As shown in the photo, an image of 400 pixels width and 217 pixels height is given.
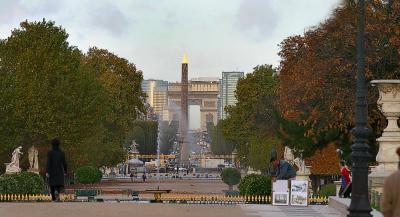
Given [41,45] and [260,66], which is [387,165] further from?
[260,66]

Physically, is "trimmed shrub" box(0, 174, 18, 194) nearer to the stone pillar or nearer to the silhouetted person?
the silhouetted person

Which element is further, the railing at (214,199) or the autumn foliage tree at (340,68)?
the autumn foliage tree at (340,68)

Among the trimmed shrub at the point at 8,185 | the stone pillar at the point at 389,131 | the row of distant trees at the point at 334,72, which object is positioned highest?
the row of distant trees at the point at 334,72

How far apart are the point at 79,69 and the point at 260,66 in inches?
1271

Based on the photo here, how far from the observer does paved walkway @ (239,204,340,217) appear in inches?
1129

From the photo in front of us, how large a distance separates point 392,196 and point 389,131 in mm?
17096

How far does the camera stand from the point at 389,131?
29.7 metres

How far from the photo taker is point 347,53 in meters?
42.5

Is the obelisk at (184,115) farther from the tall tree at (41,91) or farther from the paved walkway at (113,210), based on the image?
the paved walkway at (113,210)

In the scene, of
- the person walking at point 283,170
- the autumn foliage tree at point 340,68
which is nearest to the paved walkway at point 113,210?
the person walking at point 283,170

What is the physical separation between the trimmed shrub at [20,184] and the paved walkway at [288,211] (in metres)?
11.5

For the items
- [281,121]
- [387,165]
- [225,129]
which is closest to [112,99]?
[225,129]

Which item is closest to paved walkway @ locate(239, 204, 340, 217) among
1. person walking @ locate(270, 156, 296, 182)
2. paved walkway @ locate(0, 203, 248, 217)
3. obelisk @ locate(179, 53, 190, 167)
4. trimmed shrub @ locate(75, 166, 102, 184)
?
paved walkway @ locate(0, 203, 248, 217)

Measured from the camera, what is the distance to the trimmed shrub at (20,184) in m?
40.5
